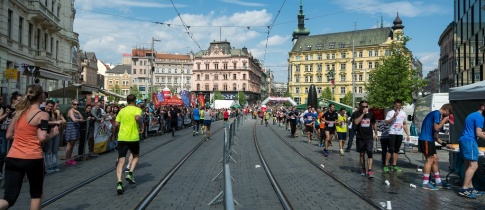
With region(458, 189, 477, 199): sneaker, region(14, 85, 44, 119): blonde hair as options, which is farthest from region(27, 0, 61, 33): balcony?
region(458, 189, 477, 199): sneaker

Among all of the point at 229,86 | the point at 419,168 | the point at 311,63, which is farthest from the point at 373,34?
the point at 419,168

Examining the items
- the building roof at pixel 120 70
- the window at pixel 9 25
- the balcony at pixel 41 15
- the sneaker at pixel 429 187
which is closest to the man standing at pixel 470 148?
the sneaker at pixel 429 187

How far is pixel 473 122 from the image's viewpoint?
7.92 meters

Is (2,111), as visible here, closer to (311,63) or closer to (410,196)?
(410,196)

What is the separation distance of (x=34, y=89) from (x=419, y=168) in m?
9.97

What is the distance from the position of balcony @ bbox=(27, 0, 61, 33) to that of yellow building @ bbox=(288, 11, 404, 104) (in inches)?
2843

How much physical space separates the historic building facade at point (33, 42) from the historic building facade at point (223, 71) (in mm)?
73844

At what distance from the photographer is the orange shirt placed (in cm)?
462

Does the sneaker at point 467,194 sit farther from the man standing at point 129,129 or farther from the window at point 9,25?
the window at point 9,25

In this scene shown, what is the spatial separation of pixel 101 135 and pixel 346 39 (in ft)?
322

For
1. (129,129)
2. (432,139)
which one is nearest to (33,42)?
(129,129)

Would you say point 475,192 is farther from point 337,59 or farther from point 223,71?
point 223,71

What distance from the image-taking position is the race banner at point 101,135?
1363 cm

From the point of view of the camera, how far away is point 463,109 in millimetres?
11016
